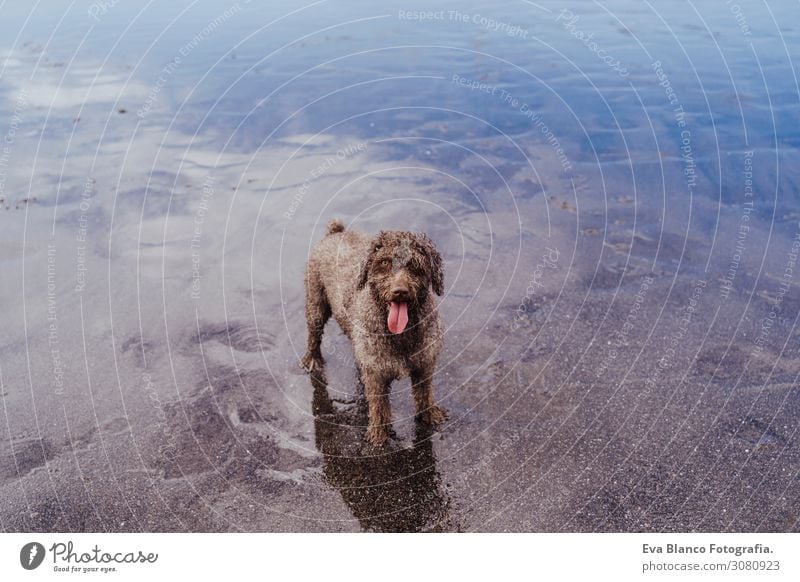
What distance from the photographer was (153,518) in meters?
6.80

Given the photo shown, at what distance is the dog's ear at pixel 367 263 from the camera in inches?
272

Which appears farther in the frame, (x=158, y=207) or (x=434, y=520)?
(x=158, y=207)

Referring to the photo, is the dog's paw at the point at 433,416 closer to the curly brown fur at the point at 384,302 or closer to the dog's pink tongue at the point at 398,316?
the curly brown fur at the point at 384,302

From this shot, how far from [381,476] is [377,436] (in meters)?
0.55

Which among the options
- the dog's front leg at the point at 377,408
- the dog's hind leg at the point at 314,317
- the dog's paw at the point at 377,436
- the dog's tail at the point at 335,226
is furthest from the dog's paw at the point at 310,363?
the dog's tail at the point at 335,226

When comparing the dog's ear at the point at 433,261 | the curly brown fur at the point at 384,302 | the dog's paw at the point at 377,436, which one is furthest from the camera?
the dog's paw at the point at 377,436

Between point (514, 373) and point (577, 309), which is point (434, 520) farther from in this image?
point (577, 309)

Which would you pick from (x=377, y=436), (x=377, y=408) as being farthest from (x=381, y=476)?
(x=377, y=408)

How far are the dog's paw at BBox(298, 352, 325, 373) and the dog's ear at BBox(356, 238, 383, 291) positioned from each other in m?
2.09

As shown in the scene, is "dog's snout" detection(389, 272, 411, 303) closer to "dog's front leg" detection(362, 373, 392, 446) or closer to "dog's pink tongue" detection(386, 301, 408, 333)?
"dog's pink tongue" detection(386, 301, 408, 333)

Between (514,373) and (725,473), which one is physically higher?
(514,373)

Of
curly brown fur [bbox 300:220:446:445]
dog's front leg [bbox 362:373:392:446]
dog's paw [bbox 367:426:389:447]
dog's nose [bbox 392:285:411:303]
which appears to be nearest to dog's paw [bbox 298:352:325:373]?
curly brown fur [bbox 300:220:446:445]
